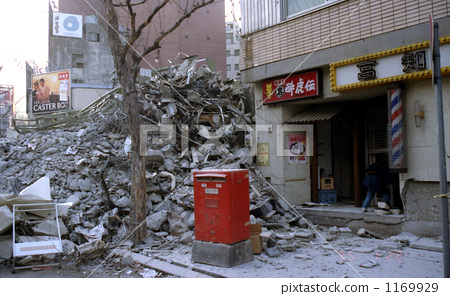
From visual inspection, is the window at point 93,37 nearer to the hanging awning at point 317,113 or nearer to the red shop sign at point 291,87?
the red shop sign at point 291,87

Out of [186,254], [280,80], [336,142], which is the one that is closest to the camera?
[186,254]

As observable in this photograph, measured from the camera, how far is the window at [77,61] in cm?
3797

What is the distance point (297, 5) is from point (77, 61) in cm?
3410

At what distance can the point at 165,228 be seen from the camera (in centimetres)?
795

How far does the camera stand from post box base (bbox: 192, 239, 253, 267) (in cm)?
568

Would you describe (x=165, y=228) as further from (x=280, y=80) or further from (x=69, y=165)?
(x=280, y=80)

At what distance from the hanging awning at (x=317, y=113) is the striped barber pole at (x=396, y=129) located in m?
1.67

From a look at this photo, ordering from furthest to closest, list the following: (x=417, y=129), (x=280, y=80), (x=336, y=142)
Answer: (x=336, y=142)
(x=280, y=80)
(x=417, y=129)

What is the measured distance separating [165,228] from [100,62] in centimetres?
3467

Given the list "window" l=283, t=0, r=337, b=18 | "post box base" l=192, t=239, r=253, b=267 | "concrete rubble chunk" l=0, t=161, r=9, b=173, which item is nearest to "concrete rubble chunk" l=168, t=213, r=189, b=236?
"post box base" l=192, t=239, r=253, b=267

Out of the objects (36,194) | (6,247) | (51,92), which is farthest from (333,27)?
(51,92)

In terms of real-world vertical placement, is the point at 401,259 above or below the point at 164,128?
below

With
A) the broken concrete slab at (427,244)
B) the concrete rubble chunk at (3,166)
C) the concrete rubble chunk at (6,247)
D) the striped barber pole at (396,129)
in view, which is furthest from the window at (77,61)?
the broken concrete slab at (427,244)

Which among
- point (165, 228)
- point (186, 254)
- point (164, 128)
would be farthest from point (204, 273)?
point (164, 128)
